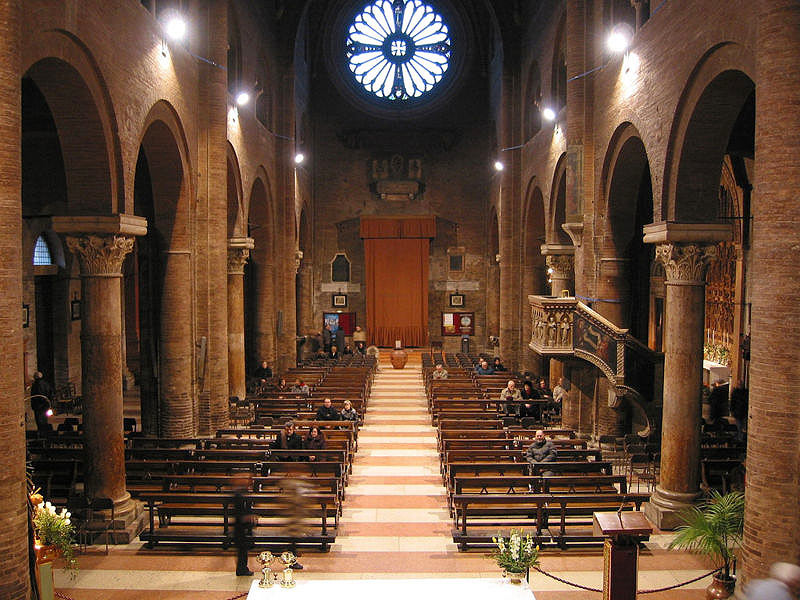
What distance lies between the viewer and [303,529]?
10750 millimetres

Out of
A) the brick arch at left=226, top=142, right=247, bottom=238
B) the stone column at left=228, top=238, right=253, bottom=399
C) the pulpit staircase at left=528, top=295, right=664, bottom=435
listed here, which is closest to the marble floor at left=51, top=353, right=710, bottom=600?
the pulpit staircase at left=528, top=295, right=664, bottom=435

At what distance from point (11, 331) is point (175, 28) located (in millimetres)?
8656

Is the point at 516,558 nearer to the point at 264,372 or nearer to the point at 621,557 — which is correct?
the point at 621,557

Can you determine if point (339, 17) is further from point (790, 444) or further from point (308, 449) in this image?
point (790, 444)

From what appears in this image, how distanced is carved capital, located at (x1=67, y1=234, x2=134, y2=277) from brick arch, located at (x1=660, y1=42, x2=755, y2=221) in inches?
362

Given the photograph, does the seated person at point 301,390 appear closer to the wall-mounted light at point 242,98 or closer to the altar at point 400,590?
the wall-mounted light at point 242,98

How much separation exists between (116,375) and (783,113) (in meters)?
10.2

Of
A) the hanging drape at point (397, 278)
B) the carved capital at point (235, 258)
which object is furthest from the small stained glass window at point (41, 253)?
the hanging drape at point (397, 278)

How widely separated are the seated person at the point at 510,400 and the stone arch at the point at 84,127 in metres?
10.6

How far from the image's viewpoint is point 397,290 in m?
36.4

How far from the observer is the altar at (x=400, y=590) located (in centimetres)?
753

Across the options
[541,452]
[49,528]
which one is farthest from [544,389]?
[49,528]

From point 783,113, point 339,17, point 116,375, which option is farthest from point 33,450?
point 339,17

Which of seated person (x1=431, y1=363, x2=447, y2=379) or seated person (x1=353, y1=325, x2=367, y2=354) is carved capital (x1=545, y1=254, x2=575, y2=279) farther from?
seated person (x1=353, y1=325, x2=367, y2=354)
